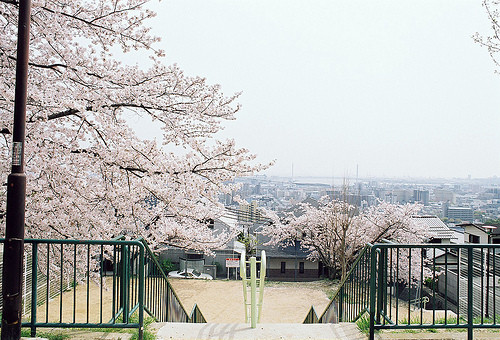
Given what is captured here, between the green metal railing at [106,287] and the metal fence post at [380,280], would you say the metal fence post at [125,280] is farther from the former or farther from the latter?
the metal fence post at [380,280]

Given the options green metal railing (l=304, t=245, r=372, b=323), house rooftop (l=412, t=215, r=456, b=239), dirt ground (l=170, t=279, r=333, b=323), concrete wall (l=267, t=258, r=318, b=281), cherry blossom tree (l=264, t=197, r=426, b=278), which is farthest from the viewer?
concrete wall (l=267, t=258, r=318, b=281)

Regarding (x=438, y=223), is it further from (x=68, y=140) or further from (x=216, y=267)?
(x=68, y=140)

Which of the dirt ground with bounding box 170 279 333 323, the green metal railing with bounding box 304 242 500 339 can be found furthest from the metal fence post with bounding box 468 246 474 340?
the dirt ground with bounding box 170 279 333 323

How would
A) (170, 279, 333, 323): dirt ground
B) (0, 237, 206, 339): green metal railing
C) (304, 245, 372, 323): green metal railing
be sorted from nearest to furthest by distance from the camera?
(0, 237, 206, 339): green metal railing < (304, 245, 372, 323): green metal railing < (170, 279, 333, 323): dirt ground

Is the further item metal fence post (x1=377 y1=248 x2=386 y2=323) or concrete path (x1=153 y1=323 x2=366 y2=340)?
concrete path (x1=153 y1=323 x2=366 y2=340)

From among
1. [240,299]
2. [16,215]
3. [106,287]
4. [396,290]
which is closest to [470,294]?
[396,290]

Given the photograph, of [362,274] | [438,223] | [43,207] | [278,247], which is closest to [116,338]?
[362,274]

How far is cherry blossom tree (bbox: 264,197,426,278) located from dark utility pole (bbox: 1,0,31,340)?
17.0m

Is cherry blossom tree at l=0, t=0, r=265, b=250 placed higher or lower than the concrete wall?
higher

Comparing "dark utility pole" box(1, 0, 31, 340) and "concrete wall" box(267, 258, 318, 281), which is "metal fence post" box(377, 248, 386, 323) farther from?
"concrete wall" box(267, 258, 318, 281)

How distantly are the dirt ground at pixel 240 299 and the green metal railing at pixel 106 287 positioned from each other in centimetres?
330

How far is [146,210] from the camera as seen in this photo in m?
9.59

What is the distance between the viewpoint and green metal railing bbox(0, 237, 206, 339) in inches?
164

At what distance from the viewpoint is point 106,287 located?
799cm
